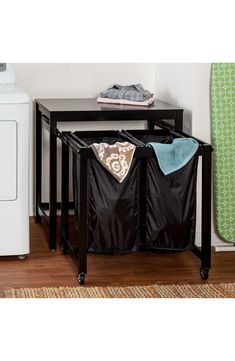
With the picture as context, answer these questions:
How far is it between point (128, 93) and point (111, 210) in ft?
2.96

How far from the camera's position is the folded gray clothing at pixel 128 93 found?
349 centimetres

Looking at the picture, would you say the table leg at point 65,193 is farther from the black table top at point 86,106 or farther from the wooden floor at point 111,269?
the black table top at point 86,106

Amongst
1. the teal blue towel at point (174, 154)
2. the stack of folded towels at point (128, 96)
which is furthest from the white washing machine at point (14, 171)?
the teal blue towel at point (174, 154)

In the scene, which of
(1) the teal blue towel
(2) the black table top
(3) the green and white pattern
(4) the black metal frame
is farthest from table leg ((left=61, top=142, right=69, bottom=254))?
(3) the green and white pattern

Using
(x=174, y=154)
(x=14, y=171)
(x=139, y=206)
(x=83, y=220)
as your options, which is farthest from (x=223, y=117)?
(x=14, y=171)

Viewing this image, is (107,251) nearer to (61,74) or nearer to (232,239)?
(232,239)

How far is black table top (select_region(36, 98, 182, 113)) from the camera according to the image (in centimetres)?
335

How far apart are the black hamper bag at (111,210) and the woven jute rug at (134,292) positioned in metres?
0.17

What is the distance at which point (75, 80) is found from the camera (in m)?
3.99

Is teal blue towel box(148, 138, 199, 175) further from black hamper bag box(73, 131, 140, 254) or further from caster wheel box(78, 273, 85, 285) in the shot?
caster wheel box(78, 273, 85, 285)

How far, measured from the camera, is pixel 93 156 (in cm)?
275
